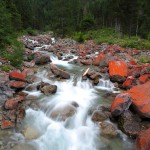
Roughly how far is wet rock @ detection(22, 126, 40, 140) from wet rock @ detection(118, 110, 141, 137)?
3.34 m

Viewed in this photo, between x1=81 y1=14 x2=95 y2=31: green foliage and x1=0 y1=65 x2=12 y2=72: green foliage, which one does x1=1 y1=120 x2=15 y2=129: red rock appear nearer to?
x1=0 y1=65 x2=12 y2=72: green foliage

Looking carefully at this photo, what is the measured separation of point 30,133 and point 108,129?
10.1 ft

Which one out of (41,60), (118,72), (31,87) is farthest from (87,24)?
(31,87)

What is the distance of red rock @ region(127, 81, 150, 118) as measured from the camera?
8383mm

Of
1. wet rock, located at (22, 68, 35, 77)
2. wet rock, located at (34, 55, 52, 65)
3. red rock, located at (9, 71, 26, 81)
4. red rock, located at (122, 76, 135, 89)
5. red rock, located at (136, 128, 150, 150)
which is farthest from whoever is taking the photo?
wet rock, located at (34, 55, 52, 65)

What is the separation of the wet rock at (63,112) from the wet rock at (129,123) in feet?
7.57

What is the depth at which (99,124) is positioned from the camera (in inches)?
341

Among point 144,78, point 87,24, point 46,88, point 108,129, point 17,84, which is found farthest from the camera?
point 87,24

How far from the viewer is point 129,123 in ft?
26.7

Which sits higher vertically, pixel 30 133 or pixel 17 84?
pixel 17 84

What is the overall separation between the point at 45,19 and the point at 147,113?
8454 cm

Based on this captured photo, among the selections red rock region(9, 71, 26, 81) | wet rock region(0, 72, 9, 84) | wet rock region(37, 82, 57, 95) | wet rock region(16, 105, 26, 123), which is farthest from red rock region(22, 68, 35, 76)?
wet rock region(16, 105, 26, 123)

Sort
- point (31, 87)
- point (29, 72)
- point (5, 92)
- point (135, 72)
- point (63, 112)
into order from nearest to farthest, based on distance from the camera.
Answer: point (63, 112), point (5, 92), point (31, 87), point (135, 72), point (29, 72)

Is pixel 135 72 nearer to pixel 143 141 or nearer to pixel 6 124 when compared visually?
pixel 143 141
